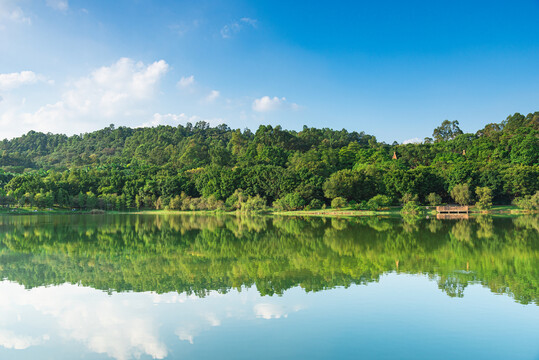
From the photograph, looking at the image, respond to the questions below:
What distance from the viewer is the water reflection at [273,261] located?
39.6 ft

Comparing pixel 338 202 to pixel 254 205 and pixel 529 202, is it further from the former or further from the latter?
pixel 529 202

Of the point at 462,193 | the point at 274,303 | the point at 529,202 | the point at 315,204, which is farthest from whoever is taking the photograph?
the point at 315,204

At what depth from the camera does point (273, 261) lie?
15570 mm

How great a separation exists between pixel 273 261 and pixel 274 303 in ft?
18.3

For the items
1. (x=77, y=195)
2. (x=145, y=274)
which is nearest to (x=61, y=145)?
(x=77, y=195)

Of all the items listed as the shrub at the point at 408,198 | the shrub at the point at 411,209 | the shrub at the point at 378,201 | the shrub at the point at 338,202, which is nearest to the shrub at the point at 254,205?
the shrub at the point at 338,202

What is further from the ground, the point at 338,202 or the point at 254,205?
the point at 338,202

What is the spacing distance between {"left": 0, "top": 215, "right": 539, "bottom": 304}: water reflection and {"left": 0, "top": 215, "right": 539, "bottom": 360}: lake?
9 centimetres

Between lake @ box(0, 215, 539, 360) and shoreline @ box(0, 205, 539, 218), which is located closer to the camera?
lake @ box(0, 215, 539, 360)

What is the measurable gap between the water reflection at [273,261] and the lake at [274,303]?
87 mm

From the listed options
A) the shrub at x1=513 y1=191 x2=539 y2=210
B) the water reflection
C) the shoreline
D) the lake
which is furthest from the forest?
the lake

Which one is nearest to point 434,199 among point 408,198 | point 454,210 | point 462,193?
point 462,193

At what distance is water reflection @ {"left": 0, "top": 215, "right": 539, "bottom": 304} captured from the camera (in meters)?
12.1

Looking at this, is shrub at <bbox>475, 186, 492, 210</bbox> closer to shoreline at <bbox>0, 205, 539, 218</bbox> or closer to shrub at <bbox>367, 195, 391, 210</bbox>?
shoreline at <bbox>0, 205, 539, 218</bbox>
